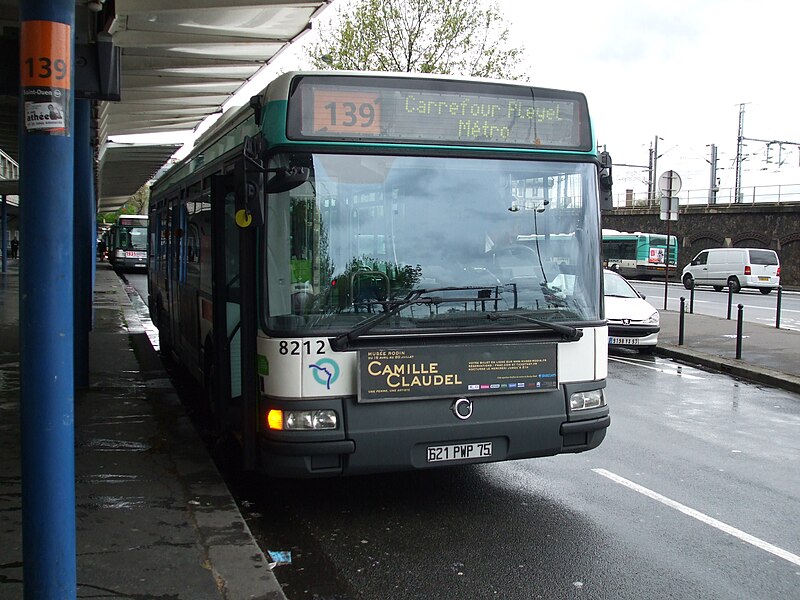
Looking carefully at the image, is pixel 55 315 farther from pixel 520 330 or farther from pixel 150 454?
pixel 150 454

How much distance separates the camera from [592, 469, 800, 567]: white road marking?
5.17m

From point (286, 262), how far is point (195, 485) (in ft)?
6.06

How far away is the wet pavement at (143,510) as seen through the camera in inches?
166

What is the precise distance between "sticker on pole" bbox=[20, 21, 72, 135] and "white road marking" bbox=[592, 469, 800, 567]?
4.69 meters

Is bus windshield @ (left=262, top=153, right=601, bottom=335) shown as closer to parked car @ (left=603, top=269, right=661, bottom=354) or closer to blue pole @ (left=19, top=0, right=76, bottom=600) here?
blue pole @ (left=19, top=0, right=76, bottom=600)

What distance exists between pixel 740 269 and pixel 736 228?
1322 cm

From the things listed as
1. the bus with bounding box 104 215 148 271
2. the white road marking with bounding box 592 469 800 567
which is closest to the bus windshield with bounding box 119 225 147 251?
the bus with bounding box 104 215 148 271

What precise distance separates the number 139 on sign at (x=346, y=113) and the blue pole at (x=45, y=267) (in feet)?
7.04

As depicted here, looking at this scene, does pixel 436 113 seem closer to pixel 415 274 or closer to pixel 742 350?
pixel 415 274

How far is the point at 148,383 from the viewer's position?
33.2 feet

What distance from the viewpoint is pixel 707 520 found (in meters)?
5.79

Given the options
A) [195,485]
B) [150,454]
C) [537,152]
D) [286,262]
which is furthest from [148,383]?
[537,152]

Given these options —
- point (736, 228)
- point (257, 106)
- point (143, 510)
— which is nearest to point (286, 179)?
point (257, 106)

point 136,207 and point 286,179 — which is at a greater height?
point 136,207
